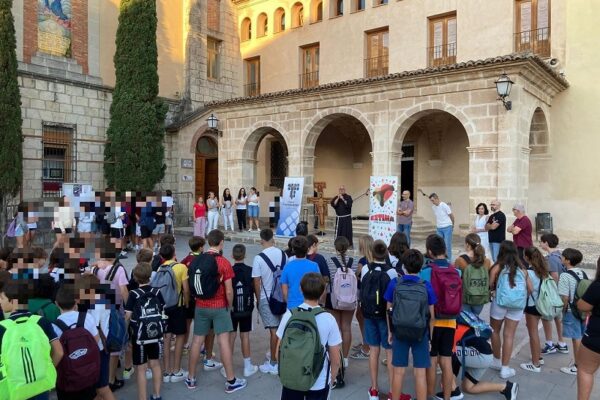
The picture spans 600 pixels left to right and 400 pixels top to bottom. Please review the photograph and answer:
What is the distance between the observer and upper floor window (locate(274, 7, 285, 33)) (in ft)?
65.8

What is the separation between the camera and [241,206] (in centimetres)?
1560

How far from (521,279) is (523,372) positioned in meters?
1.10

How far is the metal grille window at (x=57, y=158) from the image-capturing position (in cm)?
1541

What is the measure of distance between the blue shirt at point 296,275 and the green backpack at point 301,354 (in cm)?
135

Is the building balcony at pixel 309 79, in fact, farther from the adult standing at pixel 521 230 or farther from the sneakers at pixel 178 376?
the sneakers at pixel 178 376

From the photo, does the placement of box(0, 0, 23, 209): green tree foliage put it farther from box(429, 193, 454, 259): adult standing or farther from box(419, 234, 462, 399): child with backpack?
box(419, 234, 462, 399): child with backpack

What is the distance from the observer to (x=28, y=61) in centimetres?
1505

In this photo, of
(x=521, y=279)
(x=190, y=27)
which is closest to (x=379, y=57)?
(x=190, y=27)

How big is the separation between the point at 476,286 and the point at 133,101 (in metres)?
14.6

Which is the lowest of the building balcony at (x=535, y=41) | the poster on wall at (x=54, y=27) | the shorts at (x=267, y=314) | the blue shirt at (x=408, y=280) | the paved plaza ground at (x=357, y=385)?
the paved plaza ground at (x=357, y=385)

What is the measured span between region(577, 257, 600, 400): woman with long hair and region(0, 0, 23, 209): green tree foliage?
1403 centimetres

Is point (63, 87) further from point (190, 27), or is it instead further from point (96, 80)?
point (190, 27)

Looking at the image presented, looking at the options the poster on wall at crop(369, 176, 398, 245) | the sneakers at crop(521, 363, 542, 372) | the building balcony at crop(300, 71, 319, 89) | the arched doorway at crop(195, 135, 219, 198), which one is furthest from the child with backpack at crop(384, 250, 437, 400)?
the arched doorway at crop(195, 135, 219, 198)

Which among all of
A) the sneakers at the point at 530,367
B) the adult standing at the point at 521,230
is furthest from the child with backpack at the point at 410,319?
the adult standing at the point at 521,230
